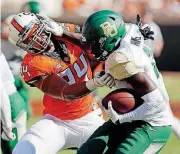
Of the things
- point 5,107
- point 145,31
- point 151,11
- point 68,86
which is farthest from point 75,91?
point 151,11

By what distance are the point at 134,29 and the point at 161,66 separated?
7.23 metres

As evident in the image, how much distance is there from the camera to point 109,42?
383 cm

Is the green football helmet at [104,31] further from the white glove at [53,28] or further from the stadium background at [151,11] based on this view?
the stadium background at [151,11]

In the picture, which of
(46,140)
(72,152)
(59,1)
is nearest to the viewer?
(46,140)

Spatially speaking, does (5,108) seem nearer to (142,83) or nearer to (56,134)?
(56,134)

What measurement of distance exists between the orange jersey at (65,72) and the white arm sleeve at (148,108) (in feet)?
2.72

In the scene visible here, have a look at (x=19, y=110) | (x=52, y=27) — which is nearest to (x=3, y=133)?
(x=19, y=110)

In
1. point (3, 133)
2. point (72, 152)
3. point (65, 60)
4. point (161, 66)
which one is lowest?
point (161, 66)

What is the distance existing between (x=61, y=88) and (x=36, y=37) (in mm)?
432

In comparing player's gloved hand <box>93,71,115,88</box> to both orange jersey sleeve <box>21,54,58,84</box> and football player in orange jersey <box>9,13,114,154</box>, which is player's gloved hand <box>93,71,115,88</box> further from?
orange jersey sleeve <box>21,54,58,84</box>

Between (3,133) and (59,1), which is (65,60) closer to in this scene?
(3,133)

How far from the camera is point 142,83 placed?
3.65 metres

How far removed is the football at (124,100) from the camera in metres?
3.73

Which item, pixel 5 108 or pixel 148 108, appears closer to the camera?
pixel 148 108
